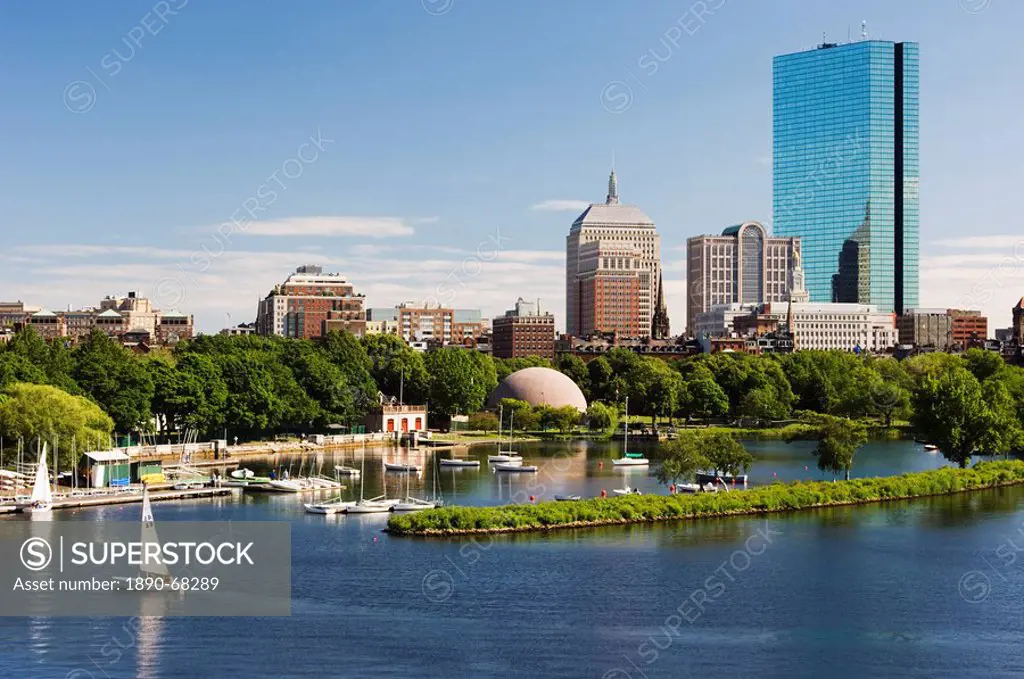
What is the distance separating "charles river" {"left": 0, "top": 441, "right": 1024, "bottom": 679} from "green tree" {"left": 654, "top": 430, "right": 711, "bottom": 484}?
8.68 meters

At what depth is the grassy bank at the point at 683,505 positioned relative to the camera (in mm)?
62031

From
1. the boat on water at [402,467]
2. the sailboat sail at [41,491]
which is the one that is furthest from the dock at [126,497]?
the boat on water at [402,467]

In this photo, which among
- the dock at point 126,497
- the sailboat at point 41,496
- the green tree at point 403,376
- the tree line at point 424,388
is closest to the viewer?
the sailboat at point 41,496

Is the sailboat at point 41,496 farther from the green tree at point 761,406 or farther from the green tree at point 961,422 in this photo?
the green tree at point 761,406

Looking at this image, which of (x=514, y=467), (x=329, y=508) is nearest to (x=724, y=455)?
(x=514, y=467)

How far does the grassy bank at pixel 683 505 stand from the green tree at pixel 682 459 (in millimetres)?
3652

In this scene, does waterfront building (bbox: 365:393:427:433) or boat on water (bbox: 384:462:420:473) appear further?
waterfront building (bbox: 365:393:427:433)

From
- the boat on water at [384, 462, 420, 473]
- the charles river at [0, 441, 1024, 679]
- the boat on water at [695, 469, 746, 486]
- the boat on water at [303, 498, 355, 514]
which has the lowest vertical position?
the charles river at [0, 441, 1024, 679]

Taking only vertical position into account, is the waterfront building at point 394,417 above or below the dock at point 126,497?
above

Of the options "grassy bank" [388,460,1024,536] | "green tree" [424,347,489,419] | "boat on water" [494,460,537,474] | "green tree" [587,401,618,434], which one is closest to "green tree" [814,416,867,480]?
"grassy bank" [388,460,1024,536]

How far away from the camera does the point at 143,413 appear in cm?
9925

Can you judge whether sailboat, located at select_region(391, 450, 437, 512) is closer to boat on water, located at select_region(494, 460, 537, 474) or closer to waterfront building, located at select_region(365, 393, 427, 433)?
boat on water, located at select_region(494, 460, 537, 474)

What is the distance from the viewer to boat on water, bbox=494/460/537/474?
91000mm

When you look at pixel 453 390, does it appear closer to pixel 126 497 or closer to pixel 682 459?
pixel 682 459
